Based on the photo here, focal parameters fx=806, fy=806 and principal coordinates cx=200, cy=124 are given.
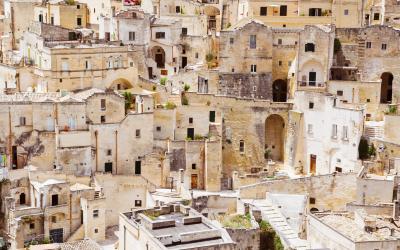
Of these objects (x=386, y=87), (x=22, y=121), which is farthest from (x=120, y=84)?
(x=386, y=87)

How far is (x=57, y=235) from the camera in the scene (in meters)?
49.0

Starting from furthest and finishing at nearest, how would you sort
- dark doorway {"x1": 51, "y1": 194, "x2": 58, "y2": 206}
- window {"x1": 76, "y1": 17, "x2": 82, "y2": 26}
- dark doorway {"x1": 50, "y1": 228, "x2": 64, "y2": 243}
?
1. window {"x1": 76, "y1": 17, "x2": 82, "y2": 26}
2. dark doorway {"x1": 50, "y1": 228, "x2": 64, "y2": 243}
3. dark doorway {"x1": 51, "y1": 194, "x2": 58, "y2": 206}

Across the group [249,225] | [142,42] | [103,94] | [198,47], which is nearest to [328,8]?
[198,47]

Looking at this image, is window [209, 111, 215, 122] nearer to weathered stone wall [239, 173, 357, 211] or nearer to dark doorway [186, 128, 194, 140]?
dark doorway [186, 128, 194, 140]

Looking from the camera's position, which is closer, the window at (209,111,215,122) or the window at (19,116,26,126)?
the window at (19,116,26,126)

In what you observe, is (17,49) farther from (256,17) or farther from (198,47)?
Answer: (256,17)

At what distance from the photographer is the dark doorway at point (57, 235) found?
48750mm

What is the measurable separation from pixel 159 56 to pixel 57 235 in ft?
62.6

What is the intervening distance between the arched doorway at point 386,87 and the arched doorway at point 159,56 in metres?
16.7

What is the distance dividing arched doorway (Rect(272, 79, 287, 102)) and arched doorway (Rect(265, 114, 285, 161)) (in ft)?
8.79

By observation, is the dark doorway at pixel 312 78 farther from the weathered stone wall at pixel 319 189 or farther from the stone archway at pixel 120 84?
the stone archway at pixel 120 84

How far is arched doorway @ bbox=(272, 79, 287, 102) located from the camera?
194 ft

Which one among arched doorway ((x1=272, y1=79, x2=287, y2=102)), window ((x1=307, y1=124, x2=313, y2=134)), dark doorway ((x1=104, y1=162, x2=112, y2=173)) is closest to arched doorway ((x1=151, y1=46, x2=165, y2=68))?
arched doorway ((x1=272, y1=79, x2=287, y2=102))

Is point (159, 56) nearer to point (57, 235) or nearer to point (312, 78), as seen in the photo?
point (312, 78)
